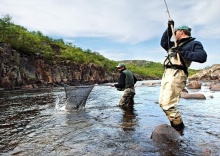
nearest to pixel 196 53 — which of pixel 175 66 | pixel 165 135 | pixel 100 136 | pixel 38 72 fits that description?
pixel 175 66

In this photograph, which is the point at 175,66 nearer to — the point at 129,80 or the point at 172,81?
the point at 172,81

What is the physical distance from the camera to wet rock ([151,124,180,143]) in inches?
215

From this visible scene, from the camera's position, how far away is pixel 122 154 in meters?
4.66

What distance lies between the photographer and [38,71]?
49.8 metres

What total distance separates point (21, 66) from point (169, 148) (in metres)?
39.2

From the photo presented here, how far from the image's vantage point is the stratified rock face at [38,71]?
34781 mm

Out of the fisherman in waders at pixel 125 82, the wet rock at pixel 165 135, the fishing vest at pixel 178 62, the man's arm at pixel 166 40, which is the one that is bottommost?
the wet rock at pixel 165 135

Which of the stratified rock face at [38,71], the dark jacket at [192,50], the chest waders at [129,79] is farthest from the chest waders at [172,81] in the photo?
the stratified rock face at [38,71]

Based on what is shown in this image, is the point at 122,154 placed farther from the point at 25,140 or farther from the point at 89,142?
the point at 25,140

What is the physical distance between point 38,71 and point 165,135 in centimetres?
4681

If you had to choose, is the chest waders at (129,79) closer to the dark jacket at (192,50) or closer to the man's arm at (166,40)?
the man's arm at (166,40)

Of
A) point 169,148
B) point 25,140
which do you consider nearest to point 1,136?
point 25,140

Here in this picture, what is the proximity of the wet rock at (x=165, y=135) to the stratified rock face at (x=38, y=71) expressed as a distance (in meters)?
30.7

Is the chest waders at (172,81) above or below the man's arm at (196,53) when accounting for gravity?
below
